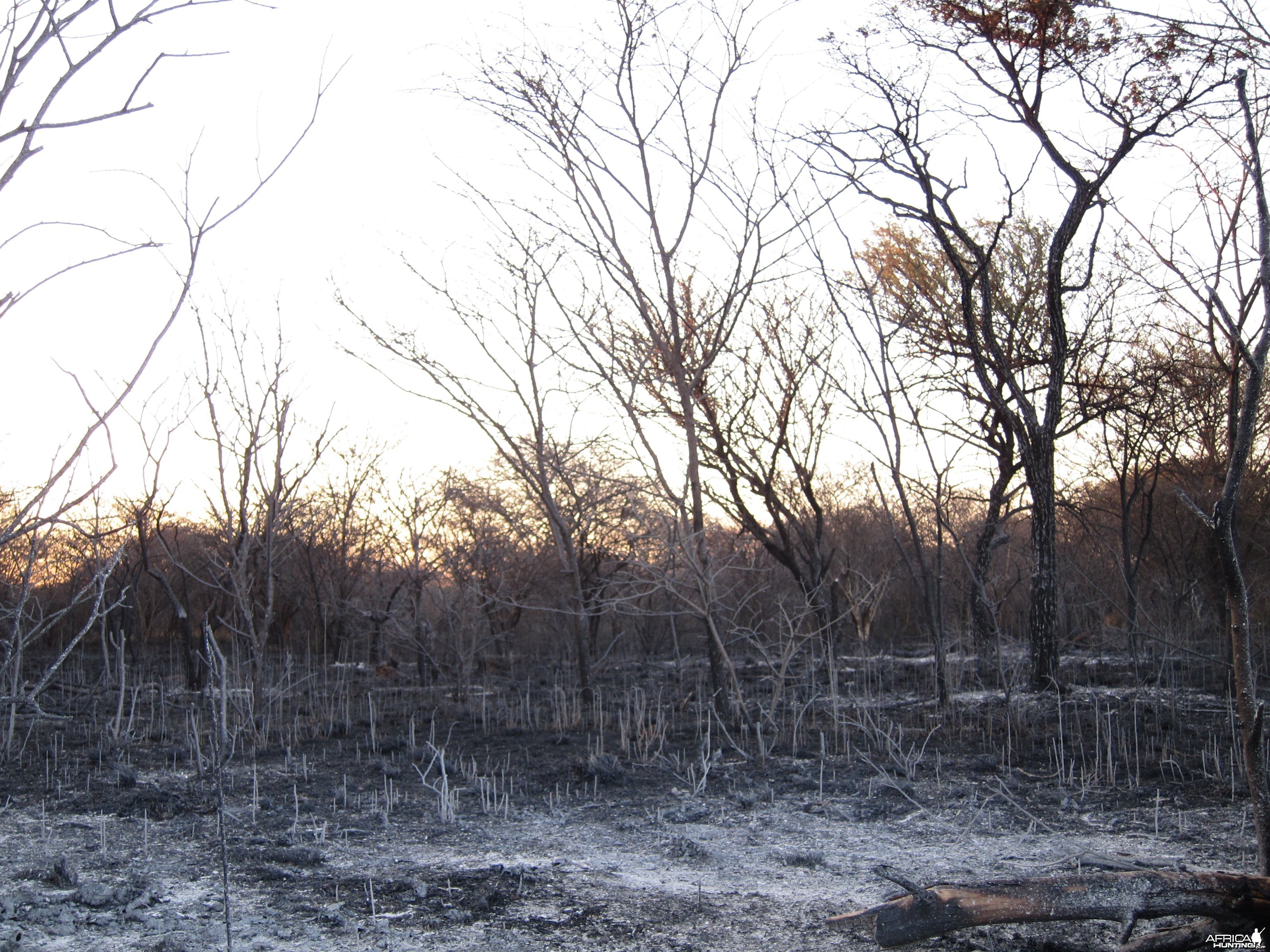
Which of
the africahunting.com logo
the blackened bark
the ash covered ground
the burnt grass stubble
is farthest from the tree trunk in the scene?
the africahunting.com logo

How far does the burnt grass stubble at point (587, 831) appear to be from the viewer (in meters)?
3.47

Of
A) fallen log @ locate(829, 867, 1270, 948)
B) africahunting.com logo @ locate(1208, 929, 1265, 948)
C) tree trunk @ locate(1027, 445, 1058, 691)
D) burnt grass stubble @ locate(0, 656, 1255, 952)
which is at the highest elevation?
tree trunk @ locate(1027, 445, 1058, 691)

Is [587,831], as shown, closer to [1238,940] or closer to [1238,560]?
[1238,940]

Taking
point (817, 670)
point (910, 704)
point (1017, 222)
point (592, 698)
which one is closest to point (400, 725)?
point (592, 698)

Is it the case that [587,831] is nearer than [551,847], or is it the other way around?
[551,847]

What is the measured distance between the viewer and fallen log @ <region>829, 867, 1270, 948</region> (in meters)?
2.80

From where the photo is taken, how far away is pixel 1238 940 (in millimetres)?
2818

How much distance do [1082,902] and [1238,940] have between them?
17.7 inches

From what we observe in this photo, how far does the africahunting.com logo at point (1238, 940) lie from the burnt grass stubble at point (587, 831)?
14.1 inches

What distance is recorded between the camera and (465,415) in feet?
30.6

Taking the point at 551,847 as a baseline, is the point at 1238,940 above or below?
above

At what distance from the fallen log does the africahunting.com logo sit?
0.03 meters

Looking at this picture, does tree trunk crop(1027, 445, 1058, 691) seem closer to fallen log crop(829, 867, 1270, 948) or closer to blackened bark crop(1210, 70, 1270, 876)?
blackened bark crop(1210, 70, 1270, 876)

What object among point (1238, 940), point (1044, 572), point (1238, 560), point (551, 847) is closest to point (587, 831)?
point (551, 847)
